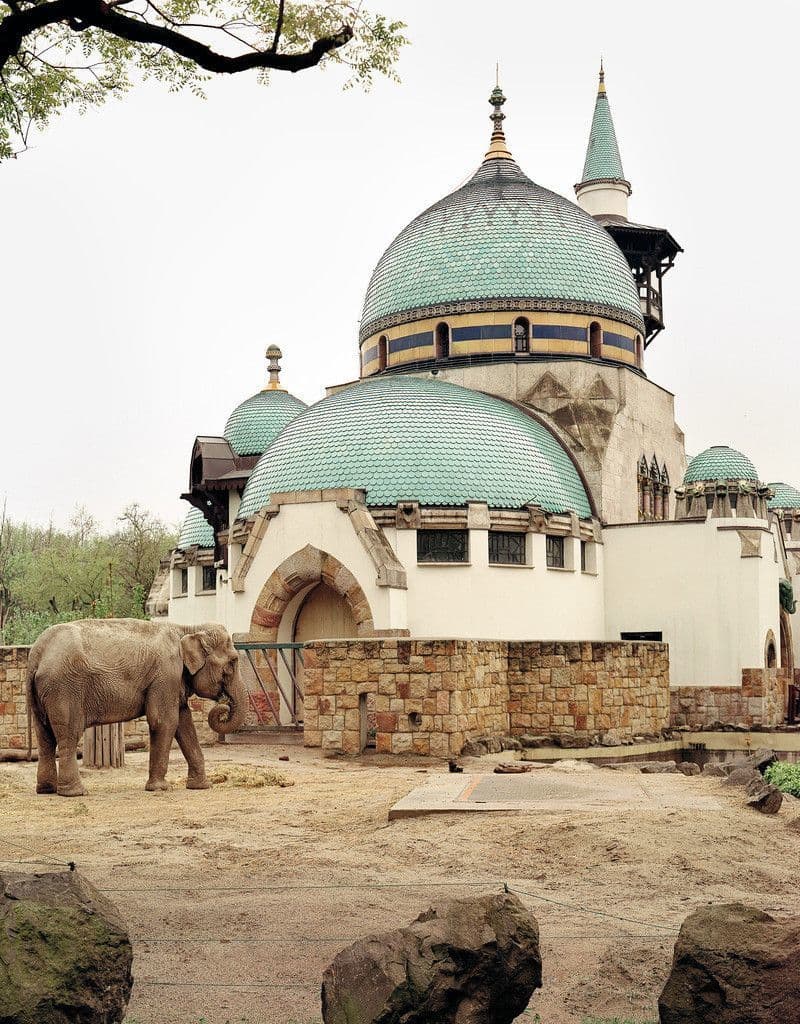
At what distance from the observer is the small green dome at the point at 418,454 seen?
2959 cm

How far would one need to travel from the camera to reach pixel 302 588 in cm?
2933

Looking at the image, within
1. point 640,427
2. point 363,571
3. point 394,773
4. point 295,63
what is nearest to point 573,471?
point 640,427

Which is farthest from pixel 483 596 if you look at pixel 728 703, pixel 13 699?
pixel 13 699

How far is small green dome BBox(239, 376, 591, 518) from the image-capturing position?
29594 millimetres

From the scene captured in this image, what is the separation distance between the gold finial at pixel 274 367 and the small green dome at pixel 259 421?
1.93 feet

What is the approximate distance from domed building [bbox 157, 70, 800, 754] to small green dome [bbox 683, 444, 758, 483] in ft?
0.38

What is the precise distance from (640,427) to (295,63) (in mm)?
26379

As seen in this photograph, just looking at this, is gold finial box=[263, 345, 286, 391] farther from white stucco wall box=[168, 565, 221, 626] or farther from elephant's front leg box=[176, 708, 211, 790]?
elephant's front leg box=[176, 708, 211, 790]

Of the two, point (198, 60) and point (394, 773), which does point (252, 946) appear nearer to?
point (198, 60)

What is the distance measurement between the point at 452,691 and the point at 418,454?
Result: 10.1 metres

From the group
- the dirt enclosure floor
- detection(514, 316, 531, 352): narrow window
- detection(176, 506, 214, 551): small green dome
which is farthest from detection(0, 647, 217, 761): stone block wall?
detection(514, 316, 531, 352): narrow window

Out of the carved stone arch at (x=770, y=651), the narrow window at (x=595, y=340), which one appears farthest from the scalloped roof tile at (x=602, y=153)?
the carved stone arch at (x=770, y=651)

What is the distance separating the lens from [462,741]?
20.9m

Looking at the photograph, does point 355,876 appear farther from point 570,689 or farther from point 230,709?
point 570,689
